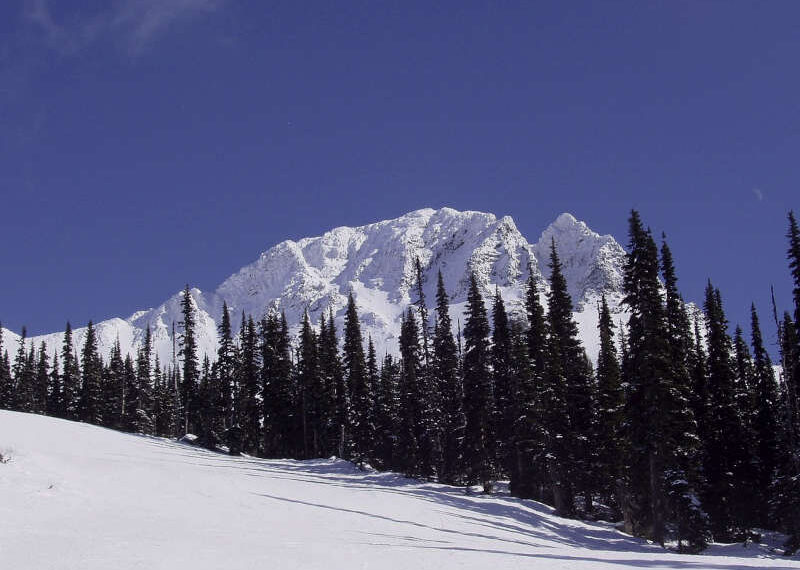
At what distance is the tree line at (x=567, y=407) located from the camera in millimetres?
36781

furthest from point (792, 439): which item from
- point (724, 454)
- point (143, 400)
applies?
point (143, 400)

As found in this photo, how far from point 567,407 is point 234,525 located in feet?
99.3

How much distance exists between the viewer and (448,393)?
195ft

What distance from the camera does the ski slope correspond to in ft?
47.1

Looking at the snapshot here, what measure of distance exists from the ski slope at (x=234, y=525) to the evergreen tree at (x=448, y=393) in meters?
21.4

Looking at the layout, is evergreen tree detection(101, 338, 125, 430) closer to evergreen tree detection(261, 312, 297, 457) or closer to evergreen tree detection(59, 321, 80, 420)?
evergreen tree detection(59, 321, 80, 420)

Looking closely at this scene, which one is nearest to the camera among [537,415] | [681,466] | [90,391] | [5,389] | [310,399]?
[681,466]

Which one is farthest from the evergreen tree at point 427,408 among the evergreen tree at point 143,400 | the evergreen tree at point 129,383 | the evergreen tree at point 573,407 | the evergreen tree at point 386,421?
the evergreen tree at point 129,383

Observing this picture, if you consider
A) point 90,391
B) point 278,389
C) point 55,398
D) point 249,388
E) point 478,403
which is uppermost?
point 55,398

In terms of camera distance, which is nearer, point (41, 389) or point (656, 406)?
point (656, 406)

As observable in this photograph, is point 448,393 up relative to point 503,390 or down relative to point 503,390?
up

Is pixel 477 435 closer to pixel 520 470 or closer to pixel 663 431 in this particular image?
pixel 520 470

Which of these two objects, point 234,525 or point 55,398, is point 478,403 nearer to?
point 234,525

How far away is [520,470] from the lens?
48.5 m
